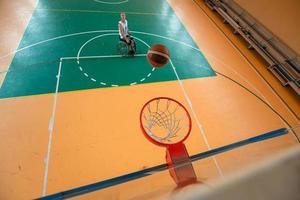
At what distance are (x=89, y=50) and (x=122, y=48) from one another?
85 cm

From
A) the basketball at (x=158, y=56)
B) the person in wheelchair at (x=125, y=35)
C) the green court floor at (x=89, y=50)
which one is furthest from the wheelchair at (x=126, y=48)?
the basketball at (x=158, y=56)

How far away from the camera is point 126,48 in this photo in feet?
16.5

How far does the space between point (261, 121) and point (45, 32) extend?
19.2ft

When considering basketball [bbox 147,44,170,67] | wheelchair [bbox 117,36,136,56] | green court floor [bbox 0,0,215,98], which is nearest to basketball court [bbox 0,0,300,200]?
green court floor [bbox 0,0,215,98]

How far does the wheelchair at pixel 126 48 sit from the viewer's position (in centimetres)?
480

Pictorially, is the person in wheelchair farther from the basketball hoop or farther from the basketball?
the basketball hoop

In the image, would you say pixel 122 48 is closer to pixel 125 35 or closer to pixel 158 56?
pixel 125 35

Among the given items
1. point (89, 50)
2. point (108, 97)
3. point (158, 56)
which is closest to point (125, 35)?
point (89, 50)

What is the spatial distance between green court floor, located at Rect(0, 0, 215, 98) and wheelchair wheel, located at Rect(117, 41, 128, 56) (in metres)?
0.11

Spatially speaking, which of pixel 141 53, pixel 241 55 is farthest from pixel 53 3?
pixel 241 55

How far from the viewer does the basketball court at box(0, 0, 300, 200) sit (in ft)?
9.34

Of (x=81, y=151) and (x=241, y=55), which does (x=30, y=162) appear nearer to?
(x=81, y=151)

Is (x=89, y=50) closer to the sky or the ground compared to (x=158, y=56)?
closer to the sky

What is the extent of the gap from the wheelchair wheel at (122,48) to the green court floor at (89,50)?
11cm
